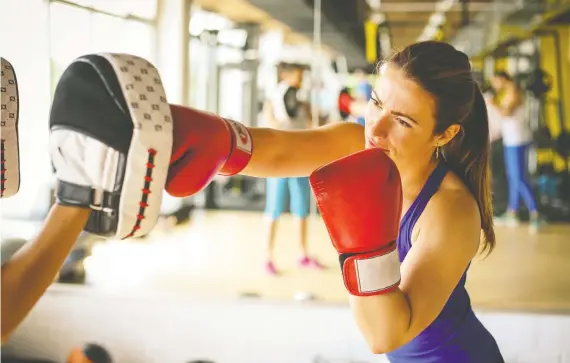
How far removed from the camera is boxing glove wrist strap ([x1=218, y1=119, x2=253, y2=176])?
87cm

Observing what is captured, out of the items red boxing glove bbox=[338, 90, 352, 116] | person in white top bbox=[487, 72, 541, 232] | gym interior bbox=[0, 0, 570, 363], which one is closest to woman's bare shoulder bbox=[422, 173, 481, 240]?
gym interior bbox=[0, 0, 570, 363]

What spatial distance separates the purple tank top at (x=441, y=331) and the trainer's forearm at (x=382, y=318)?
25 cm

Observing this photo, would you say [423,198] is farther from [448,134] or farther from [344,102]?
[344,102]

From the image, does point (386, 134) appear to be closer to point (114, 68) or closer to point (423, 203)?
point (423, 203)

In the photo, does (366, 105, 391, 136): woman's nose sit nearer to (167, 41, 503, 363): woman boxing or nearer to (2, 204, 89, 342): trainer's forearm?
(167, 41, 503, 363): woman boxing

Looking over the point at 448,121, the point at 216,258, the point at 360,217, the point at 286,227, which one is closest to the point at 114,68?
the point at 360,217

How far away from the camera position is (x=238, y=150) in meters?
0.88

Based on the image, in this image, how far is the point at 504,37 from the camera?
616cm

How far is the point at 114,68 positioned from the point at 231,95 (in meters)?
5.87

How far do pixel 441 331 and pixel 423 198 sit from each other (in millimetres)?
229

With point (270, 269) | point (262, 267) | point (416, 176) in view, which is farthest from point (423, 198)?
point (262, 267)

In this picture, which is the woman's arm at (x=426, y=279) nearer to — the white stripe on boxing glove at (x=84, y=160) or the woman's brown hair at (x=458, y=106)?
the woman's brown hair at (x=458, y=106)

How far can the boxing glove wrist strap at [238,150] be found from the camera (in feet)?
2.87

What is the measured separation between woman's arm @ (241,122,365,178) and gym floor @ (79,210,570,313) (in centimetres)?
96
